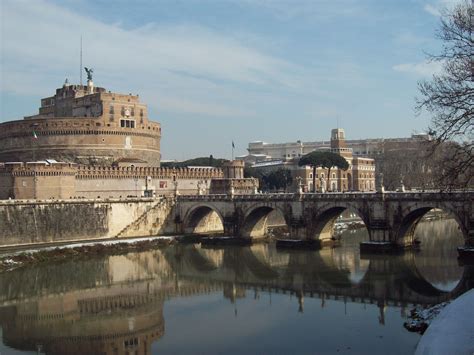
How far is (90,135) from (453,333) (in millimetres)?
57808

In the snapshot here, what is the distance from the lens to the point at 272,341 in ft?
69.2

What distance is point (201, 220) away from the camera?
5706cm

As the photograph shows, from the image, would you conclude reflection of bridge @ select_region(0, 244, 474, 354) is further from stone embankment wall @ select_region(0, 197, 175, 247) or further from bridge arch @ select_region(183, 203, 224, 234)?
bridge arch @ select_region(183, 203, 224, 234)

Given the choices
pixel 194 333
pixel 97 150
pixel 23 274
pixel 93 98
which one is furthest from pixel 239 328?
pixel 93 98

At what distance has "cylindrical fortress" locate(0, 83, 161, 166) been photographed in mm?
65562

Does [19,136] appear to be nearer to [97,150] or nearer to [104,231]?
[97,150]

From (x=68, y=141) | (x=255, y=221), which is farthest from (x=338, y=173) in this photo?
(x=255, y=221)

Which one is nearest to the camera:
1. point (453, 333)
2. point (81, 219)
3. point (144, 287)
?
point (453, 333)

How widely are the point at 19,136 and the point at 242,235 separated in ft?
102

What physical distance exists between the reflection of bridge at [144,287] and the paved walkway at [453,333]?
11032 mm

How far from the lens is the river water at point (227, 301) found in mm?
21297

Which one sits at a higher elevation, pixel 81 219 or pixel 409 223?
pixel 81 219

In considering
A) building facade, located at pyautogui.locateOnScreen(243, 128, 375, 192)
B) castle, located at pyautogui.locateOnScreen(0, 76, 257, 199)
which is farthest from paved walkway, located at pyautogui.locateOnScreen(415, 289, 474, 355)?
building facade, located at pyautogui.locateOnScreen(243, 128, 375, 192)

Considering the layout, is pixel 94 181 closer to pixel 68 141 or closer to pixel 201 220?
pixel 68 141
